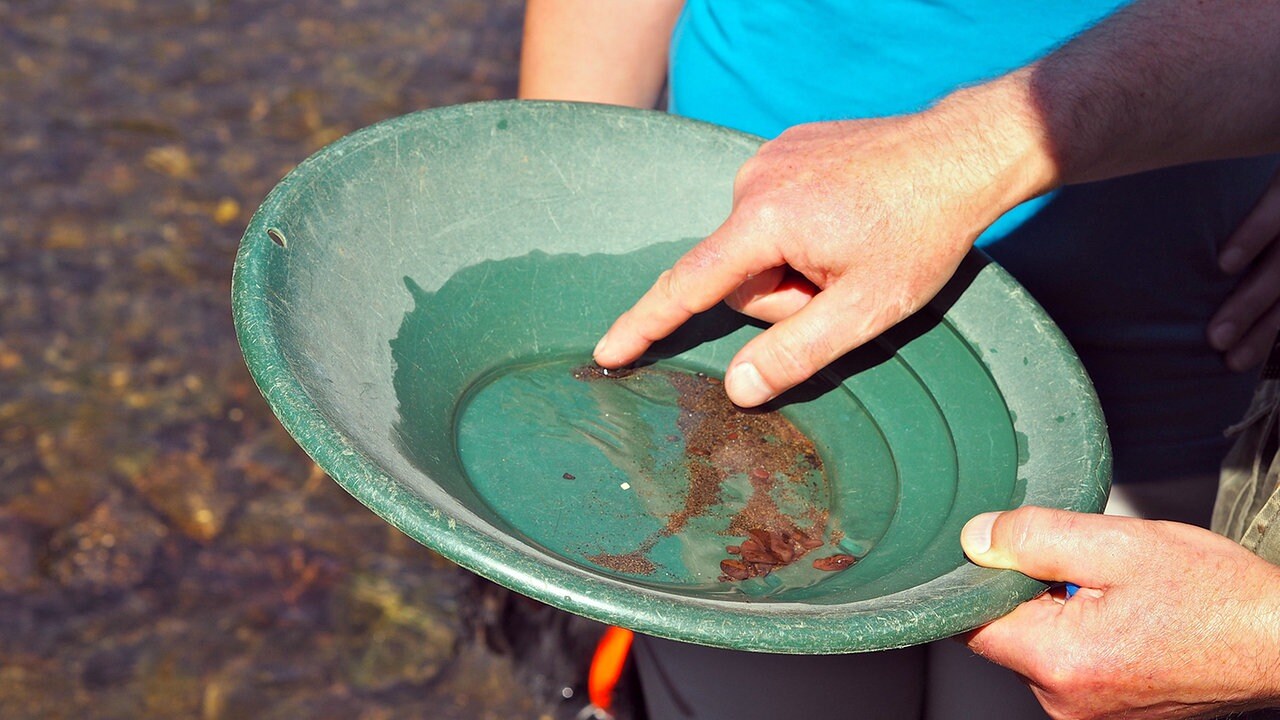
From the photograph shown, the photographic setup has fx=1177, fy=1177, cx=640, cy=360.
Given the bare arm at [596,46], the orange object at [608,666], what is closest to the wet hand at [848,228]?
the bare arm at [596,46]

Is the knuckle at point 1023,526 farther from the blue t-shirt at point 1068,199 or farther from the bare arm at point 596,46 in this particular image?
the bare arm at point 596,46

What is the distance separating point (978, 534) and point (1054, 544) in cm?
8

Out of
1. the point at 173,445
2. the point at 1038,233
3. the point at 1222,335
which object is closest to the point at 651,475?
the point at 1038,233

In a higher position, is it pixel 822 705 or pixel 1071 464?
pixel 1071 464

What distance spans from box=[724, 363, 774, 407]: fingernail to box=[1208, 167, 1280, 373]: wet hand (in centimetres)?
77

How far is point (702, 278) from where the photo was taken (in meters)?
1.42

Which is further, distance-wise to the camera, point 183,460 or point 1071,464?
point 183,460

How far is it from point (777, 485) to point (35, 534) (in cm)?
202

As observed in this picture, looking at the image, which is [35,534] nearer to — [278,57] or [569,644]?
[569,644]

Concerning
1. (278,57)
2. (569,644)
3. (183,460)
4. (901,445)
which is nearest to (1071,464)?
(901,445)

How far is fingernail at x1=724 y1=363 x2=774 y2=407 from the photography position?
4.78 ft

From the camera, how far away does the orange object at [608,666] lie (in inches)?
98.7

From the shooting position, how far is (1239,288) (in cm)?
178

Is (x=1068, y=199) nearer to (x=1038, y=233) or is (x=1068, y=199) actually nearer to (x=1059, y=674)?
(x=1038, y=233)
